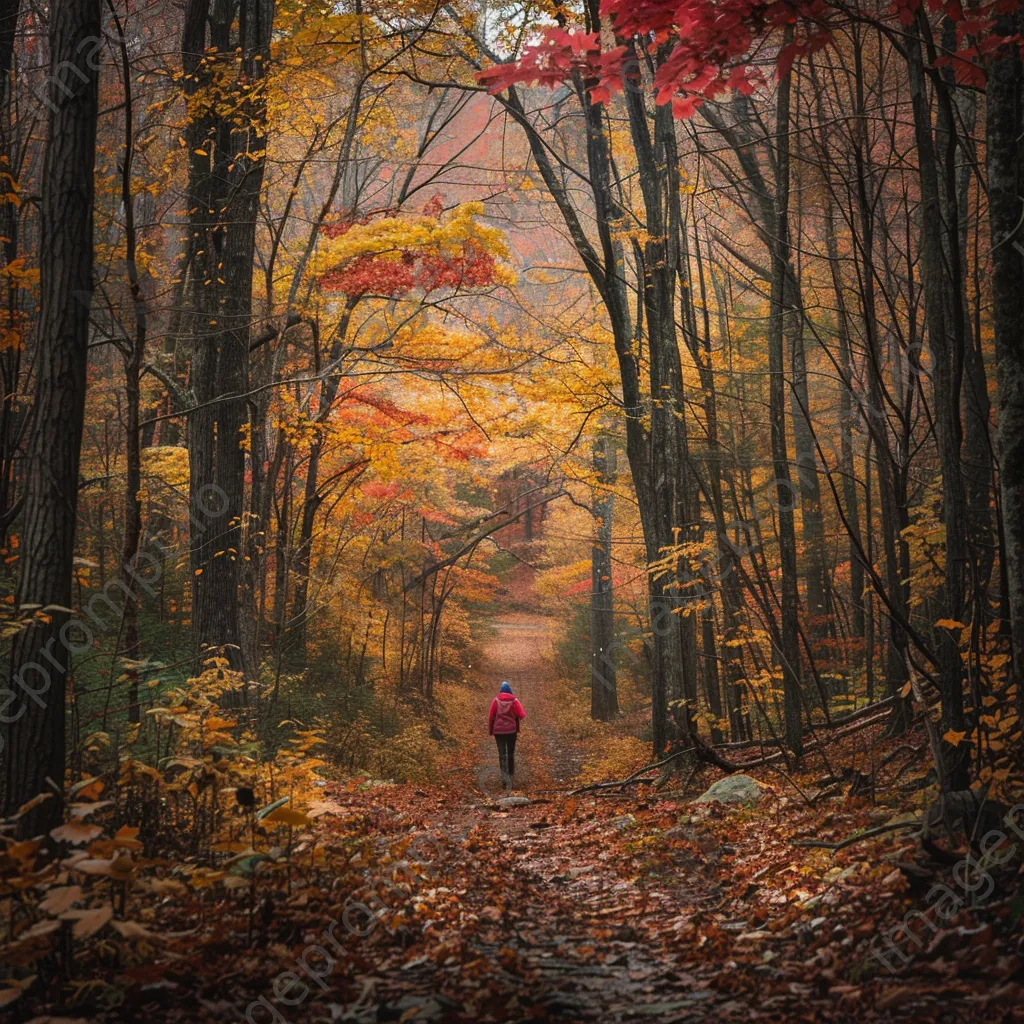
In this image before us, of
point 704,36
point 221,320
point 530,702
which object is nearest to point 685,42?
point 704,36

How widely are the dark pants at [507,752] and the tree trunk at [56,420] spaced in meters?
8.65

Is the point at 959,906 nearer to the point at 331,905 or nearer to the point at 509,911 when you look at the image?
the point at 509,911

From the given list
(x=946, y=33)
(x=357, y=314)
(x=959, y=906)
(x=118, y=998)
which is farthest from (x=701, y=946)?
(x=357, y=314)

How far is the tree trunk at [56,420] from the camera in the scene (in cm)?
407

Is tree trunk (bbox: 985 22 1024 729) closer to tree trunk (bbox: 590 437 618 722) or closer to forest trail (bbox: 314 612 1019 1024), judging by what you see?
forest trail (bbox: 314 612 1019 1024)

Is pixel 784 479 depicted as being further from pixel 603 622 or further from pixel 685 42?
pixel 603 622

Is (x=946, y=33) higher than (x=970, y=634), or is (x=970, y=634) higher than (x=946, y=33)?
(x=946, y=33)

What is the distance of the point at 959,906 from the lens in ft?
11.3

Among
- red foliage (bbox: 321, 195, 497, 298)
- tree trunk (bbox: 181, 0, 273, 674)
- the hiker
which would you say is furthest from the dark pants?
red foliage (bbox: 321, 195, 497, 298)

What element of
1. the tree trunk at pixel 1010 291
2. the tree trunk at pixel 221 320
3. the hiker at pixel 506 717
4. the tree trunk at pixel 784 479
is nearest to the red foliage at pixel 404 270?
the tree trunk at pixel 221 320

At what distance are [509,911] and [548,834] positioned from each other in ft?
10.0

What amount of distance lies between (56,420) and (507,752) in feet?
31.3

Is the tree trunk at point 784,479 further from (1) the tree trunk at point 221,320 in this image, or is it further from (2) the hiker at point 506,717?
(1) the tree trunk at point 221,320

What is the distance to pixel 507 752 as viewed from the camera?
12.5 meters
